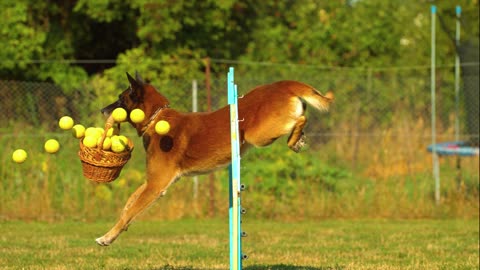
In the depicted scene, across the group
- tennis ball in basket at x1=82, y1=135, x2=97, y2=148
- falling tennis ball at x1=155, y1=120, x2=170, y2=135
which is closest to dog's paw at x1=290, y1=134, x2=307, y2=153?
falling tennis ball at x1=155, y1=120, x2=170, y2=135

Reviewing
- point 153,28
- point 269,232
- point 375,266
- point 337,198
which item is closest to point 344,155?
point 337,198

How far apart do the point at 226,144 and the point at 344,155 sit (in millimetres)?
8030

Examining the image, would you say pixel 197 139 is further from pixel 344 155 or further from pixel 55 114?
pixel 344 155

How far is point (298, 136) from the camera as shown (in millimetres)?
7340

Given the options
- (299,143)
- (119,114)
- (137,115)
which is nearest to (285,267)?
(299,143)

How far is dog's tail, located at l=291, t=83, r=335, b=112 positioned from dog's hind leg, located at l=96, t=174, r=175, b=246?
4.44 ft

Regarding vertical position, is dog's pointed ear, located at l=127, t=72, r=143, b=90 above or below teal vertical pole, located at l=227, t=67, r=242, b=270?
above

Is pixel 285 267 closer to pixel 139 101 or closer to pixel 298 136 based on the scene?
pixel 298 136

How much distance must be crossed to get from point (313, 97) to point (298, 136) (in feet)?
1.21

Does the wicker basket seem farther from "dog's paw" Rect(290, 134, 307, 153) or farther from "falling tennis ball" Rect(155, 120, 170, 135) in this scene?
"dog's paw" Rect(290, 134, 307, 153)

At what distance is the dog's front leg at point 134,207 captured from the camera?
7145 mm

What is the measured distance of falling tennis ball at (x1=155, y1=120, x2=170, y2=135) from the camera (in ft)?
23.7

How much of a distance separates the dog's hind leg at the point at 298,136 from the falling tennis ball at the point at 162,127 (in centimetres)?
105

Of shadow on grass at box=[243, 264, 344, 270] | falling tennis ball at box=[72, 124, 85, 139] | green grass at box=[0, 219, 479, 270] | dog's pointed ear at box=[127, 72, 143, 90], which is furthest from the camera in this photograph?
green grass at box=[0, 219, 479, 270]
